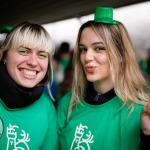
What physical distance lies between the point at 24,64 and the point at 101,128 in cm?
58

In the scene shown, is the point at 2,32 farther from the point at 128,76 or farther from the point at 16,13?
the point at 16,13

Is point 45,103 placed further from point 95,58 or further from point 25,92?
point 95,58

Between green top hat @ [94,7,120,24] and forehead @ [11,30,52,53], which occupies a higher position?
green top hat @ [94,7,120,24]

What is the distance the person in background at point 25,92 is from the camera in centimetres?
170

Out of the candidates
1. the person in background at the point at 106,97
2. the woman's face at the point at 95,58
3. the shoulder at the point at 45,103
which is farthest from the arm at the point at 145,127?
the shoulder at the point at 45,103

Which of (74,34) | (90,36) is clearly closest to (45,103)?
(90,36)

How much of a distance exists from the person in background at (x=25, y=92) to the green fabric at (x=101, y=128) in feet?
0.41

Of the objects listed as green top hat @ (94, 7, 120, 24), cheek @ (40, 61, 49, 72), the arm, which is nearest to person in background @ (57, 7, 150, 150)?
green top hat @ (94, 7, 120, 24)

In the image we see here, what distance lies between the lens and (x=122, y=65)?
69.6 inches

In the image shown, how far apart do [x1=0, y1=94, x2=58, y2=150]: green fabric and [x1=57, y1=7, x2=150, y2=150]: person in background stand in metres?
0.06

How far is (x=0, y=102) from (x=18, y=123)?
17cm

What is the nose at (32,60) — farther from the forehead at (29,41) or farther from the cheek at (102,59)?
the cheek at (102,59)

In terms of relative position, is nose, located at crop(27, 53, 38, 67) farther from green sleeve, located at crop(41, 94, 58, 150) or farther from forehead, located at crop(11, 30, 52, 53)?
green sleeve, located at crop(41, 94, 58, 150)

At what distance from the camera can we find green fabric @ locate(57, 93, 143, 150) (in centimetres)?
153
